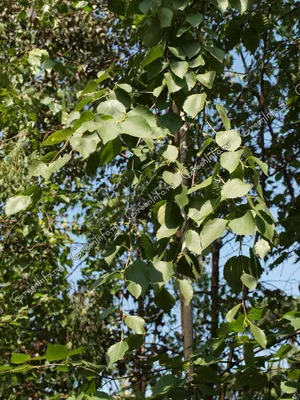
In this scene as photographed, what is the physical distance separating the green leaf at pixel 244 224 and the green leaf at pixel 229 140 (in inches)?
6.0

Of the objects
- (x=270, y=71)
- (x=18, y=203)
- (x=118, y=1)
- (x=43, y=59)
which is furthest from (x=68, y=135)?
(x=270, y=71)

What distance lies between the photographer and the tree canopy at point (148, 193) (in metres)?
1.18

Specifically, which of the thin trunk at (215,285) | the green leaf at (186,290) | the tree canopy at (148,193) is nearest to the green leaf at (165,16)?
the tree canopy at (148,193)

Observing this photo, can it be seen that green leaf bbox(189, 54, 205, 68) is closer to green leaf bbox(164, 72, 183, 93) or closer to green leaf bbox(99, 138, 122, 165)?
green leaf bbox(164, 72, 183, 93)

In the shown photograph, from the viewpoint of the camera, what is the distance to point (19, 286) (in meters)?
3.72

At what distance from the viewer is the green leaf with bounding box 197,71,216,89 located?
134cm

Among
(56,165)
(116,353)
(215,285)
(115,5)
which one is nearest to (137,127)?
(56,165)

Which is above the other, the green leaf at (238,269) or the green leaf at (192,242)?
the green leaf at (192,242)

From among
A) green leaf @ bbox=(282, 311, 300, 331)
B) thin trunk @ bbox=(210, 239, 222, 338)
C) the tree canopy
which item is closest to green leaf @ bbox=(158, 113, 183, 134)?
the tree canopy

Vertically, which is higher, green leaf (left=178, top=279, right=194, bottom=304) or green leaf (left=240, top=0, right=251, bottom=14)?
green leaf (left=240, top=0, right=251, bottom=14)

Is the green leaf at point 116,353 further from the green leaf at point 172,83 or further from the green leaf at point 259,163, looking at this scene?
the green leaf at point 172,83

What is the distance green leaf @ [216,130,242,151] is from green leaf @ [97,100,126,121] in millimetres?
182

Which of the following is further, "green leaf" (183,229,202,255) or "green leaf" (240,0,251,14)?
"green leaf" (240,0,251,14)

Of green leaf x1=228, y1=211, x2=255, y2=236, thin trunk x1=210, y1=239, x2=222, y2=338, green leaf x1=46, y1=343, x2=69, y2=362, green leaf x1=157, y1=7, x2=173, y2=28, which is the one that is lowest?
green leaf x1=46, y1=343, x2=69, y2=362
